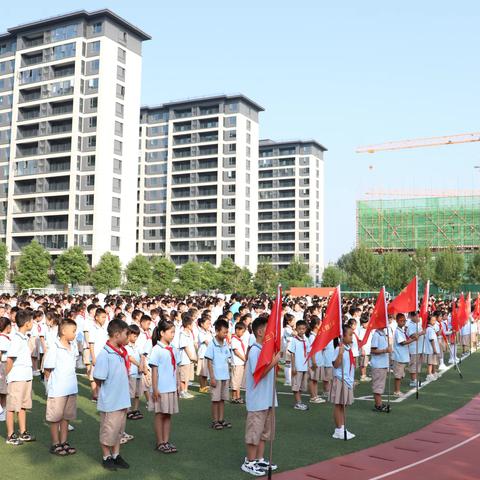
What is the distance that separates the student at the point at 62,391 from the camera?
301 inches

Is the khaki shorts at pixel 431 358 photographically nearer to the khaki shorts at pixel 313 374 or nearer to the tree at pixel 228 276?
the khaki shorts at pixel 313 374

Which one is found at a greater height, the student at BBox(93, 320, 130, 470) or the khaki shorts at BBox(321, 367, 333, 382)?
the student at BBox(93, 320, 130, 470)

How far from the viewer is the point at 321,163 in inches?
4070

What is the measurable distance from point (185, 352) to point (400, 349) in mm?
4853

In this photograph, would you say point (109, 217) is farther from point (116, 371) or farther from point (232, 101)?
point (116, 371)

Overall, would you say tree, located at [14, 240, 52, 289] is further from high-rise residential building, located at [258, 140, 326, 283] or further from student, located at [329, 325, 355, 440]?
high-rise residential building, located at [258, 140, 326, 283]

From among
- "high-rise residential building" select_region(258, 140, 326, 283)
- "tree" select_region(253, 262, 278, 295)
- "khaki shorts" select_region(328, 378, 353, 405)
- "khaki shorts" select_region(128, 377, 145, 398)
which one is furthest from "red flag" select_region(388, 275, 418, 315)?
"high-rise residential building" select_region(258, 140, 326, 283)

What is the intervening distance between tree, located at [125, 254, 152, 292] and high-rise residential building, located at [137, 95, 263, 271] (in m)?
20.1

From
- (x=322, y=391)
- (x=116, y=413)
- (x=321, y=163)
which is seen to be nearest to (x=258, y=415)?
(x=116, y=413)

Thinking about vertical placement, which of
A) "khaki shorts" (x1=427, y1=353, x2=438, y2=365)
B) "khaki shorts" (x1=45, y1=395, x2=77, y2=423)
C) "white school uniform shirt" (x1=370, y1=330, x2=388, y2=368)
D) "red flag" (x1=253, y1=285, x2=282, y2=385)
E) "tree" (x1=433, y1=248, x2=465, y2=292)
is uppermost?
"tree" (x1=433, y1=248, x2=465, y2=292)

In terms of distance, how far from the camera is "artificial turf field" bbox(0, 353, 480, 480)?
7152 millimetres

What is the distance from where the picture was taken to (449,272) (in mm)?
61000

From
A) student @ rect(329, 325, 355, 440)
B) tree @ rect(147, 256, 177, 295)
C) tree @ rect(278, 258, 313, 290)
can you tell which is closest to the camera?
student @ rect(329, 325, 355, 440)

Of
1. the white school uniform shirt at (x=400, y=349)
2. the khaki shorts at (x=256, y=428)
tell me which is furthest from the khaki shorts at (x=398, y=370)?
the khaki shorts at (x=256, y=428)
